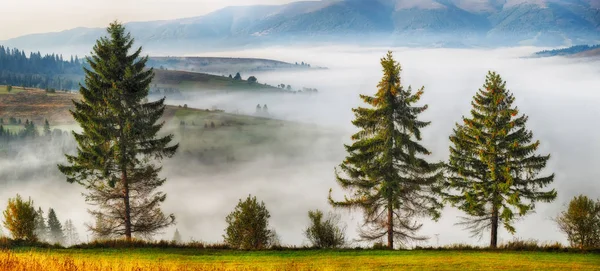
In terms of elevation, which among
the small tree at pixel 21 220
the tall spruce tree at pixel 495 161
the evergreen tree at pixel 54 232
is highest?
the tall spruce tree at pixel 495 161

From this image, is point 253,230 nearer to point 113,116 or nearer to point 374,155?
point 374,155

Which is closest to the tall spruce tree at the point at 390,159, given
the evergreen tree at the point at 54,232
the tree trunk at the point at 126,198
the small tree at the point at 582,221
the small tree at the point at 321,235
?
the small tree at the point at 321,235

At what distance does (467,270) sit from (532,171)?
43.0ft

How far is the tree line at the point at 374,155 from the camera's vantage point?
30219 millimetres

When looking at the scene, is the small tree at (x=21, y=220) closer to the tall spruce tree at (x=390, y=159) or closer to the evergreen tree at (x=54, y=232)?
the tall spruce tree at (x=390, y=159)

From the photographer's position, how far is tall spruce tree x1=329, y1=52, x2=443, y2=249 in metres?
30.0

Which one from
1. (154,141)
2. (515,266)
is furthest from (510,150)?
(154,141)

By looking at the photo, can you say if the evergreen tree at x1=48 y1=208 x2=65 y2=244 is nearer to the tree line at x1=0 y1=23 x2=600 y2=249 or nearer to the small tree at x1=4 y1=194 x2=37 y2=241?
the small tree at x1=4 y1=194 x2=37 y2=241

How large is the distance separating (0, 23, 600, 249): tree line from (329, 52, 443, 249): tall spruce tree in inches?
2.5

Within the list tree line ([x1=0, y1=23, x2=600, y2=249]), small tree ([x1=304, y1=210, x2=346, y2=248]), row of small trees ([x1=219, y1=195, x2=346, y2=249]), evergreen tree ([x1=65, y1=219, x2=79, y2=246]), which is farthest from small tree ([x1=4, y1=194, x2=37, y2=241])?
evergreen tree ([x1=65, y1=219, x2=79, y2=246])

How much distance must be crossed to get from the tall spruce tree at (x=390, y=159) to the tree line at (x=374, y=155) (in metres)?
0.06

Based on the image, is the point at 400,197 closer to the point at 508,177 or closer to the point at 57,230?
the point at 508,177

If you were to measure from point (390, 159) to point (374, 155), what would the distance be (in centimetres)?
116

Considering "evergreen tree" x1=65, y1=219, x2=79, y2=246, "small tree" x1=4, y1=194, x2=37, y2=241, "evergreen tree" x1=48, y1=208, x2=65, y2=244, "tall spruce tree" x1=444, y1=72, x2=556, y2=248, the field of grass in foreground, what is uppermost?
"tall spruce tree" x1=444, y1=72, x2=556, y2=248
